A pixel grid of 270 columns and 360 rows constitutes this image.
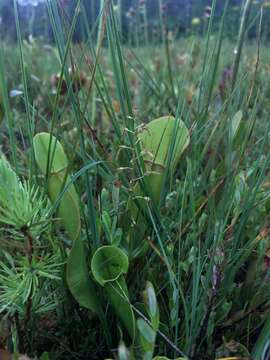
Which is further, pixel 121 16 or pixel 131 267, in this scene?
pixel 121 16

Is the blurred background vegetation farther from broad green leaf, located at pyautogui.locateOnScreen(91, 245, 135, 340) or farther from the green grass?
broad green leaf, located at pyautogui.locateOnScreen(91, 245, 135, 340)

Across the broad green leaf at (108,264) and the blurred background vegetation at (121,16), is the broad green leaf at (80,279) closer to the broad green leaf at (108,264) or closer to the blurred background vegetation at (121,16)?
the broad green leaf at (108,264)

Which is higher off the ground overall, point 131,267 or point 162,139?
point 162,139

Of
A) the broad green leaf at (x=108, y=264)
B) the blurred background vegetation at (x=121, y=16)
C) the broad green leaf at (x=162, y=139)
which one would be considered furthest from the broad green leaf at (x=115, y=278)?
the blurred background vegetation at (x=121, y=16)

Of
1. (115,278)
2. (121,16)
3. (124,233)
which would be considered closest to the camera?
(115,278)

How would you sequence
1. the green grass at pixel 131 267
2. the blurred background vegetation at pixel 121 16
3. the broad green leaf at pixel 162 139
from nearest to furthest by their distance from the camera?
1. the green grass at pixel 131 267
2. the broad green leaf at pixel 162 139
3. the blurred background vegetation at pixel 121 16

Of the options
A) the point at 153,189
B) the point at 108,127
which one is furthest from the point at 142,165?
the point at 108,127

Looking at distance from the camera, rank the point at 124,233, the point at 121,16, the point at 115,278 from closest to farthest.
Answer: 1. the point at 115,278
2. the point at 124,233
3. the point at 121,16

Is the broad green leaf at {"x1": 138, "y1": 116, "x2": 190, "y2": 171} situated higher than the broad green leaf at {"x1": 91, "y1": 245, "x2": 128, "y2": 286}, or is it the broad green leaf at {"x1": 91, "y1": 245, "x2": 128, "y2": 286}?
the broad green leaf at {"x1": 138, "y1": 116, "x2": 190, "y2": 171}

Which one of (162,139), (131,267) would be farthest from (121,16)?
(131,267)

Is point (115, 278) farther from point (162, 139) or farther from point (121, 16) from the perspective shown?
point (121, 16)

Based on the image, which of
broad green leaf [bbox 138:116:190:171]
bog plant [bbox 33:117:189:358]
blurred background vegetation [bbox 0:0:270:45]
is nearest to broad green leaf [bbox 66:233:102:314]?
bog plant [bbox 33:117:189:358]

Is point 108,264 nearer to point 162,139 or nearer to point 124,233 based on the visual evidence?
point 124,233
